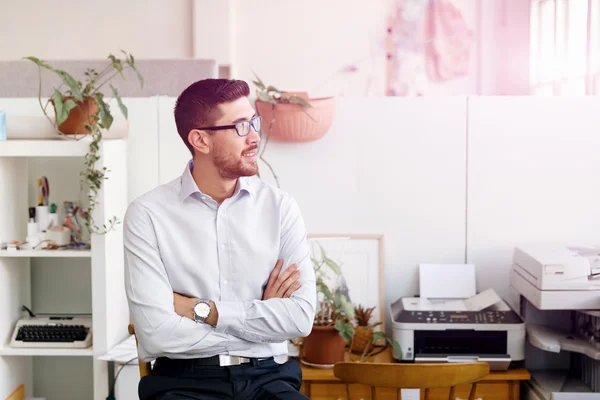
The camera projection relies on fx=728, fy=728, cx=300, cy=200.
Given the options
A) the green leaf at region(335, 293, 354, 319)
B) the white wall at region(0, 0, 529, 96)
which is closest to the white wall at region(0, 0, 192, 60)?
the white wall at region(0, 0, 529, 96)

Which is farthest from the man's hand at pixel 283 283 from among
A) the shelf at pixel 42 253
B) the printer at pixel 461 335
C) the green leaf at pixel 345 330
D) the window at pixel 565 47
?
the window at pixel 565 47

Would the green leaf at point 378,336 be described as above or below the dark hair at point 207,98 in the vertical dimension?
below

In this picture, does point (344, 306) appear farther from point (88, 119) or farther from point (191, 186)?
point (88, 119)

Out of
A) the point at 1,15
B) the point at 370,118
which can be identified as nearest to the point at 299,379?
the point at 370,118

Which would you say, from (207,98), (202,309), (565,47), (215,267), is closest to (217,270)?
(215,267)

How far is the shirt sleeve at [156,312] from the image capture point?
6.60 feet

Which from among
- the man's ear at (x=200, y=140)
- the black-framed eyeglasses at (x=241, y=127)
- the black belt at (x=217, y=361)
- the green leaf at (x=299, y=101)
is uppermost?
the green leaf at (x=299, y=101)

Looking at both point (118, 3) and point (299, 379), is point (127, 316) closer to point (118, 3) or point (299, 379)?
point (299, 379)

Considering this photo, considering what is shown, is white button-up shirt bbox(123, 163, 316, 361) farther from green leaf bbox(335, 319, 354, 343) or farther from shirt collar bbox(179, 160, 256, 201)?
green leaf bbox(335, 319, 354, 343)

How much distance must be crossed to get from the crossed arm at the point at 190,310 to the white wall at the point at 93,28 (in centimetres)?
463

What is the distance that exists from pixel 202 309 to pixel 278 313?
214 millimetres

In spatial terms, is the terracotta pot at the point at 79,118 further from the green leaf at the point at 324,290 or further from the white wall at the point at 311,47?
the white wall at the point at 311,47

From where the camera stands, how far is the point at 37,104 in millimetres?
3182

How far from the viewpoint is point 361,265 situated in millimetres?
3213
